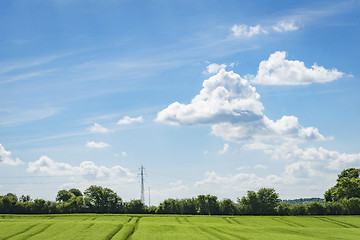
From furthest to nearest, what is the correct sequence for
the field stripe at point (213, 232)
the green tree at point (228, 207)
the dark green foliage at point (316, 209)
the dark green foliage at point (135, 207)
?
the dark green foliage at point (135, 207), the green tree at point (228, 207), the dark green foliage at point (316, 209), the field stripe at point (213, 232)

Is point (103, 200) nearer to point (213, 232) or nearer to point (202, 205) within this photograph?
point (202, 205)

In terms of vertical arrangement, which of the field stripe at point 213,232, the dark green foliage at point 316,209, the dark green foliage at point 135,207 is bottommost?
the field stripe at point 213,232

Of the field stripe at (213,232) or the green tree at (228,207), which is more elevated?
the green tree at (228,207)

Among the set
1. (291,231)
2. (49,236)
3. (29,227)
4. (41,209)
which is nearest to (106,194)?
(41,209)

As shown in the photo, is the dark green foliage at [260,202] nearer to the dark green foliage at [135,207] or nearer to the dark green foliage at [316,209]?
the dark green foliage at [316,209]

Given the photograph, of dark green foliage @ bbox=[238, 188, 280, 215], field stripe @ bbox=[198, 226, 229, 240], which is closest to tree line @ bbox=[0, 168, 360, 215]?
dark green foliage @ bbox=[238, 188, 280, 215]

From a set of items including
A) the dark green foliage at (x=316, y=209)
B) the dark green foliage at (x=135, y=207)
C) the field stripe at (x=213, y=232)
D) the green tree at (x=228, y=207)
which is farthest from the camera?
the dark green foliage at (x=135, y=207)

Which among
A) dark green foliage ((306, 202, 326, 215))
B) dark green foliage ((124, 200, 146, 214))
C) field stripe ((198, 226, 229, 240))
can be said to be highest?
dark green foliage ((124, 200, 146, 214))

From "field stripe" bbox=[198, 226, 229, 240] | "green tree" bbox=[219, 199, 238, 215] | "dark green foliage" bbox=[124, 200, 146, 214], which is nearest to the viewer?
"field stripe" bbox=[198, 226, 229, 240]

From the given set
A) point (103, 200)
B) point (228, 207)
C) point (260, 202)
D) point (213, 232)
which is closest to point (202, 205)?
point (228, 207)

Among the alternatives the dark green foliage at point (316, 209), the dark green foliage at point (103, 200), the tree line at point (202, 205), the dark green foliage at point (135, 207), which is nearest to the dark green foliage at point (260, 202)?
the tree line at point (202, 205)

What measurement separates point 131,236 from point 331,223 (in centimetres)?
6473

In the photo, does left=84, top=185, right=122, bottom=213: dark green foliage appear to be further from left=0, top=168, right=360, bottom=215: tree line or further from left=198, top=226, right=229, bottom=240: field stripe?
left=198, top=226, right=229, bottom=240: field stripe

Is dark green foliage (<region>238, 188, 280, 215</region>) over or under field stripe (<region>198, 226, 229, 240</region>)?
over
